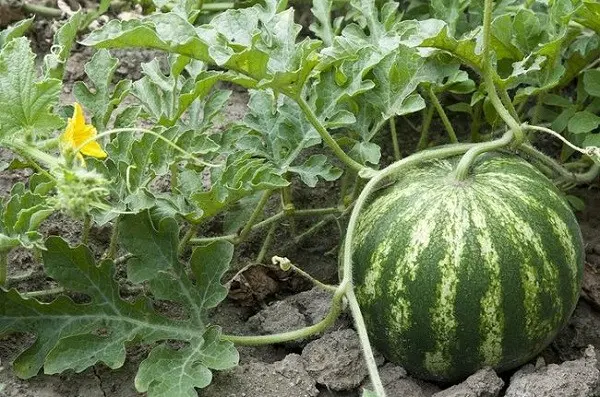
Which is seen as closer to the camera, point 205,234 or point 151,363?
point 151,363

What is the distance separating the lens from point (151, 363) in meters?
2.21

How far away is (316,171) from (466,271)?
1.58 ft

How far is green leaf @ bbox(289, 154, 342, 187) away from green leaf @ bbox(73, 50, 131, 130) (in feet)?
1.62

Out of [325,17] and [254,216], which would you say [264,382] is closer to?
[254,216]

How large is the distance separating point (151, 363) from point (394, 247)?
65 centimetres

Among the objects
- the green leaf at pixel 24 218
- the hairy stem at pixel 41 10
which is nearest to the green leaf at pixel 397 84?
the green leaf at pixel 24 218

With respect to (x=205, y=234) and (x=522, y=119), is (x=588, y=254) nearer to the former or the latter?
(x=522, y=119)

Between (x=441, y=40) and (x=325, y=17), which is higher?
(x=441, y=40)

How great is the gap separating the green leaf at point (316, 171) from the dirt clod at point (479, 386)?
23.9 inches

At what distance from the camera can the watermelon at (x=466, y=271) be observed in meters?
2.25

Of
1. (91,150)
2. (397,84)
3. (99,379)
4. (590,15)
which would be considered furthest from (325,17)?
(99,379)

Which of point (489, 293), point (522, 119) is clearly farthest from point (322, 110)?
point (522, 119)

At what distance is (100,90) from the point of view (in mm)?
2420

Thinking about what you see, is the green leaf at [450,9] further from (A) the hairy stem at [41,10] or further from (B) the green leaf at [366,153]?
(A) the hairy stem at [41,10]
